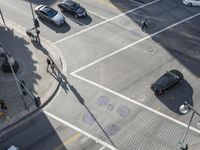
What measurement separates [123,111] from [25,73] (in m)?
14.1

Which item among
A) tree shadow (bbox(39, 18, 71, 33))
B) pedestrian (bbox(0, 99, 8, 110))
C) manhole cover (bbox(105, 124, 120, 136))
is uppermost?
tree shadow (bbox(39, 18, 71, 33))

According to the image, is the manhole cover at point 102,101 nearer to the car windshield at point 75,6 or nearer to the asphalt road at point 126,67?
the asphalt road at point 126,67

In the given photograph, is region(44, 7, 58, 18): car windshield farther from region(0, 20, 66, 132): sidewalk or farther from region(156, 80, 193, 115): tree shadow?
region(156, 80, 193, 115): tree shadow

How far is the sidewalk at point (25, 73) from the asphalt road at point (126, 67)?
1470 millimetres

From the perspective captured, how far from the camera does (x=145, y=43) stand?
4672cm

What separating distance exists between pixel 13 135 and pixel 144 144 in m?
14.3

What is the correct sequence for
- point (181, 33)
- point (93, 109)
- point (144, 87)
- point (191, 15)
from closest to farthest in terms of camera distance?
point (93, 109) → point (144, 87) → point (181, 33) → point (191, 15)

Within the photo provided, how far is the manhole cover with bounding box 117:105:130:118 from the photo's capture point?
37.1 meters

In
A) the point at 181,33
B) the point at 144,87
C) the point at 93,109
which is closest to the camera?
the point at 93,109

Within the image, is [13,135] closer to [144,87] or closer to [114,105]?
[114,105]

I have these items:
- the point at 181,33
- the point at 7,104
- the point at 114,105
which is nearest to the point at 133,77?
the point at 114,105

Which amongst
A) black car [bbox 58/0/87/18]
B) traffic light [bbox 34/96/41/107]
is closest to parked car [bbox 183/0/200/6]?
black car [bbox 58/0/87/18]

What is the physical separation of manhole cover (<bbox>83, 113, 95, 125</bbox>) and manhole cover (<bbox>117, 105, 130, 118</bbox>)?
10.7 ft

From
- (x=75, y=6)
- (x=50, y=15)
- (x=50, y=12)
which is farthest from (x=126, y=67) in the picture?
(x=50, y=12)
